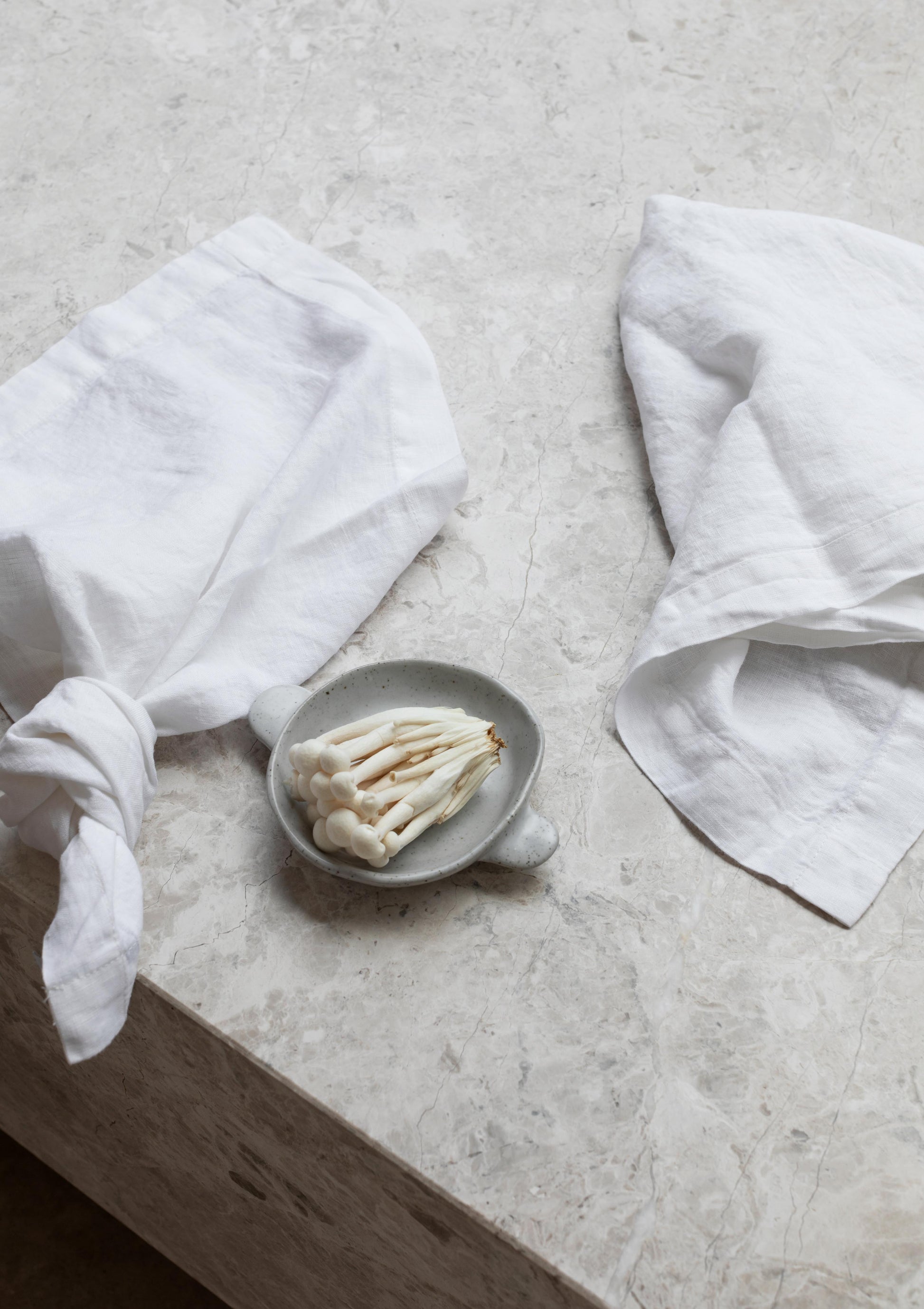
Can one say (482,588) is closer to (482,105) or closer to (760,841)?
(760,841)

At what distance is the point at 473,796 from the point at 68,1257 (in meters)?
0.91

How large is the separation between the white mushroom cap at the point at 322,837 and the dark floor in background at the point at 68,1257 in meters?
0.83

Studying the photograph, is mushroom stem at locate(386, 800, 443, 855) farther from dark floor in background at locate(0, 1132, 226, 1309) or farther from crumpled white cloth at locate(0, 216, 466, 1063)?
dark floor in background at locate(0, 1132, 226, 1309)

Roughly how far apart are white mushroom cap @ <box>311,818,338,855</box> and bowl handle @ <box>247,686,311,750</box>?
0.08 m

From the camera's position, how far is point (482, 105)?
113 centimetres

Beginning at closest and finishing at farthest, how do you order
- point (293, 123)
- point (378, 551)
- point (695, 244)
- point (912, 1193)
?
1. point (912, 1193)
2. point (378, 551)
3. point (695, 244)
4. point (293, 123)

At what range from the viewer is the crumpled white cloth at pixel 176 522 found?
593 mm

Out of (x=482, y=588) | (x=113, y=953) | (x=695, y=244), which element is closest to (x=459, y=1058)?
(x=113, y=953)

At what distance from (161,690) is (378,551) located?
19cm

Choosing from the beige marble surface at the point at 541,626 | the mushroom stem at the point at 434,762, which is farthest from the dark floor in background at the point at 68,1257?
the mushroom stem at the point at 434,762

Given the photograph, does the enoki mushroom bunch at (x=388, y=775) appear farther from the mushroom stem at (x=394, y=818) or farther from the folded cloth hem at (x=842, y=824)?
the folded cloth hem at (x=842, y=824)

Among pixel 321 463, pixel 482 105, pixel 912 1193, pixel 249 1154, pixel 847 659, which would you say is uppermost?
pixel 482 105

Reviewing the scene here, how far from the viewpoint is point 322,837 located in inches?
24.0

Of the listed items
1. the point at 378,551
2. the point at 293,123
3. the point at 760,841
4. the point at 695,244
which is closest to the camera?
the point at 760,841
